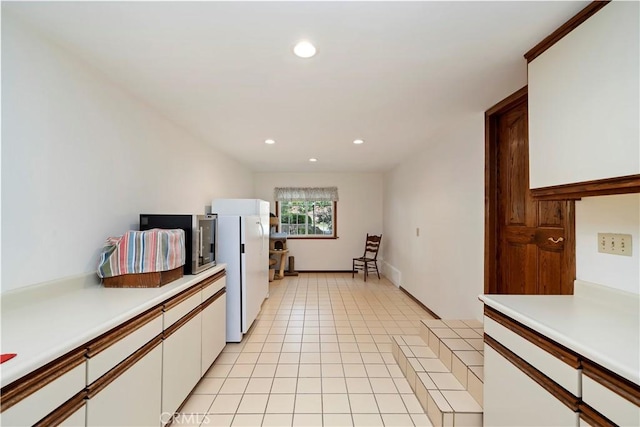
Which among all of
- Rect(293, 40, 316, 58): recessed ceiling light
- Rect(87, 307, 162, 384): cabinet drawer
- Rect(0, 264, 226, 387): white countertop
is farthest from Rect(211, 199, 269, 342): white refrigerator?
Rect(293, 40, 316, 58): recessed ceiling light

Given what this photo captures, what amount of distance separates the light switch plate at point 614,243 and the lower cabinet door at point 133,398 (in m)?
2.49

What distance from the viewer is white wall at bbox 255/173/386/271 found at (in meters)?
6.80

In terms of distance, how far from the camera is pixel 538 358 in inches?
47.9

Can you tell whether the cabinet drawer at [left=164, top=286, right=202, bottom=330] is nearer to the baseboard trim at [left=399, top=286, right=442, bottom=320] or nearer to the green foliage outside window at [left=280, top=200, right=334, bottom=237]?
the baseboard trim at [left=399, top=286, right=442, bottom=320]

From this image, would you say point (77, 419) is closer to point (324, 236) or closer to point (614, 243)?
point (614, 243)

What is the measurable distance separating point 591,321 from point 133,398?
2124 millimetres

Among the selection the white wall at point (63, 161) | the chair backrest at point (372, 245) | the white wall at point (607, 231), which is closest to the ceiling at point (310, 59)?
the white wall at point (63, 161)

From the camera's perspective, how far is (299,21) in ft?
4.69

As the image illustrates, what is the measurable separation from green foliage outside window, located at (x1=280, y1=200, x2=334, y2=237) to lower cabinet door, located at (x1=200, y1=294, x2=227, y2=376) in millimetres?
4192

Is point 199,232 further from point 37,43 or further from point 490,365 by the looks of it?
point 490,365

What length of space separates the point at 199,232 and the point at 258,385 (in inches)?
51.4

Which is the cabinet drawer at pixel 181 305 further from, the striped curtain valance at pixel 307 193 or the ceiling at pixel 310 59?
the striped curtain valance at pixel 307 193

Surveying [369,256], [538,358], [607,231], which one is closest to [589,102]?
[607,231]

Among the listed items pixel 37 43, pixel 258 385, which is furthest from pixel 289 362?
pixel 37 43
